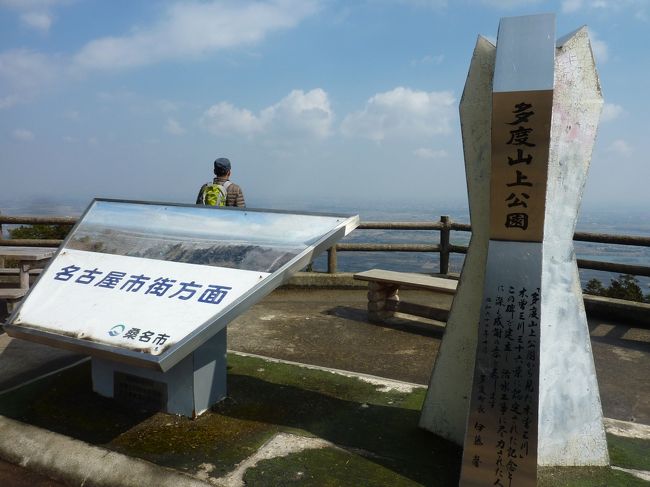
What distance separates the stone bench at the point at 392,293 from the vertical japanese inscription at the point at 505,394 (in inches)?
126

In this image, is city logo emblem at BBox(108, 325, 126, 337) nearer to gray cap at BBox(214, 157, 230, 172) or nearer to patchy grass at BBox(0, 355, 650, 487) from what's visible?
patchy grass at BBox(0, 355, 650, 487)

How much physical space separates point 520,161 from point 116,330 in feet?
7.43

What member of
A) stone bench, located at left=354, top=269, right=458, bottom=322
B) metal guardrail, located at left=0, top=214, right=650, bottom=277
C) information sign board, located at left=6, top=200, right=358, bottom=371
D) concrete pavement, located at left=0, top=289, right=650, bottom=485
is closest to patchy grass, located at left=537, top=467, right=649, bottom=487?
concrete pavement, located at left=0, top=289, right=650, bottom=485

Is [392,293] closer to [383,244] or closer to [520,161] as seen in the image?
[383,244]

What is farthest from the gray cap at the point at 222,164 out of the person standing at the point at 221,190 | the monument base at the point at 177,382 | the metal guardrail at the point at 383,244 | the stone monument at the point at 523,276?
the metal guardrail at the point at 383,244

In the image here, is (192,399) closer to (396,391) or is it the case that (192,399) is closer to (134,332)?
(134,332)

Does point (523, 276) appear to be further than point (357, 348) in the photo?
No

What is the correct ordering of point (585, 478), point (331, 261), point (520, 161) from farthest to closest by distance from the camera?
point (331, 261) → point (585, 478) → point (520, 161)

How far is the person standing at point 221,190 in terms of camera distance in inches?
181

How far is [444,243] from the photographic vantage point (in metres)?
8.09

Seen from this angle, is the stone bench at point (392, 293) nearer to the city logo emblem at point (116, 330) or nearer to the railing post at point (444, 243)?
the railing post at point (444, 243)

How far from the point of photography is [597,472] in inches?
113

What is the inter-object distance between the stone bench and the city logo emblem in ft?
12.2

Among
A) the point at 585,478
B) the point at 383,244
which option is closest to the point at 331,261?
the point at 383,244
